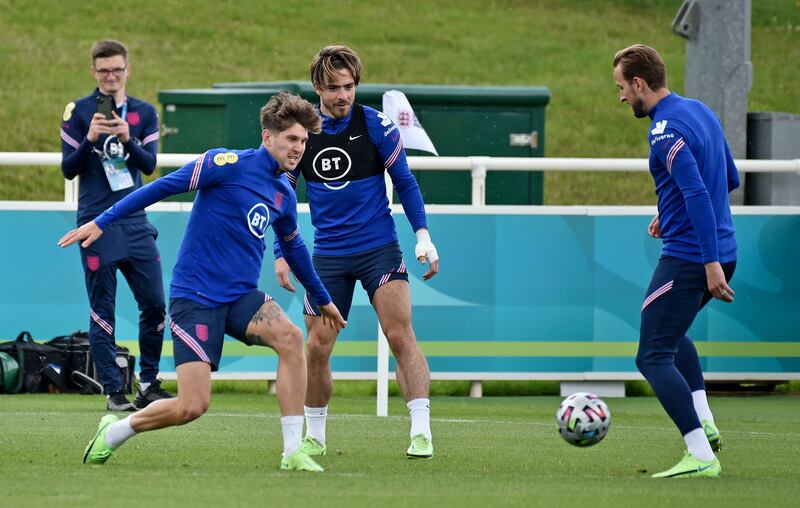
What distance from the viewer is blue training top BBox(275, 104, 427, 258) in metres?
8.71

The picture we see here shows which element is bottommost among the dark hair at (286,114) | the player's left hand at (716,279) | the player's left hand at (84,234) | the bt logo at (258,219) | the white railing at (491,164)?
the player's left hand at (716,279)

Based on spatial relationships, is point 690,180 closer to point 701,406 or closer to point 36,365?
point 701,406

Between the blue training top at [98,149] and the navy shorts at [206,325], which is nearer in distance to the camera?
the navy shorts at [206,325]

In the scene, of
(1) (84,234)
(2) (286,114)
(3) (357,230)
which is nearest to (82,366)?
(3) (357,230)

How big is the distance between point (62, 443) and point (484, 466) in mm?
2394

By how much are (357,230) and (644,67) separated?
1911 millimetres

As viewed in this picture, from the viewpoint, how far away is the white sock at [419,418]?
27.9ft

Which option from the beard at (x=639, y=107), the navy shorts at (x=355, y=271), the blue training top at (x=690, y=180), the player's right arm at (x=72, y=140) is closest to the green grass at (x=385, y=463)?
the navy shorts at (x=355, y=271)

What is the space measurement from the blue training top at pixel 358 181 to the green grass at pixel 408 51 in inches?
616

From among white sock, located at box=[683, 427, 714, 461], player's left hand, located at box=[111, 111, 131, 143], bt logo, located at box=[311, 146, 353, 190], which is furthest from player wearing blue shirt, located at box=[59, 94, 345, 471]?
player's left hand, located at box=[111, 111, 131, 143]

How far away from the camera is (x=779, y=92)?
33.5 meters

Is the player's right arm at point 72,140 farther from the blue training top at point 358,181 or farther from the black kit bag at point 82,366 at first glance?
the blue training top at point 358,181

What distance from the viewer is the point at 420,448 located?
841 centimetres

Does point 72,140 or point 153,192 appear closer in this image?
point 153,192
